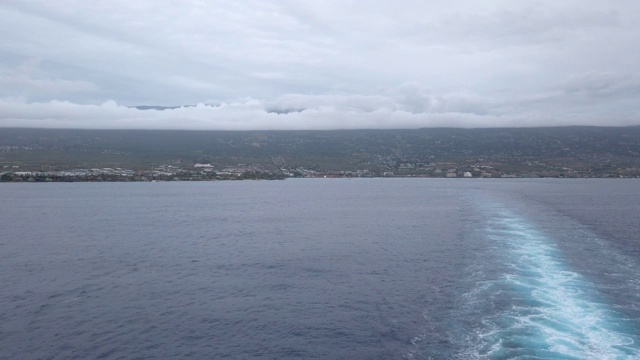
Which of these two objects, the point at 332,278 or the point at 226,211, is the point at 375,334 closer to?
the point at 332,278

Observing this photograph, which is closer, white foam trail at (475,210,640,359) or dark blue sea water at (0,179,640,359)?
white foam trail at (475,210,640,359)

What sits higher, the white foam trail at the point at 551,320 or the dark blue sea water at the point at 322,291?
the white foam trail at the point at 551,320

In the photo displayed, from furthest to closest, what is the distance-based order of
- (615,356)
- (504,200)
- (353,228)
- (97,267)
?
(504,200), (353,228), (97,267), (615,356)

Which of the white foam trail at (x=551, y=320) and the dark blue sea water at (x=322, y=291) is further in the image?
the dark blue sea water at (x=322, y=291)

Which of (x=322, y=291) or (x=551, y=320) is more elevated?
(x=551, y=320)

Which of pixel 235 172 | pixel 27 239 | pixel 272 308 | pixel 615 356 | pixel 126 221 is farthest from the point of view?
pixel 235 172

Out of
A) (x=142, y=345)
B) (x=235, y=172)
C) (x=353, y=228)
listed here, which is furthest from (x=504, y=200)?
(x=235, y=172)

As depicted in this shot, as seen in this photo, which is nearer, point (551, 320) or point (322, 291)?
point (551, 320)

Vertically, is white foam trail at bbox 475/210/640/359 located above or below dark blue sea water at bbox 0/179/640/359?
above
